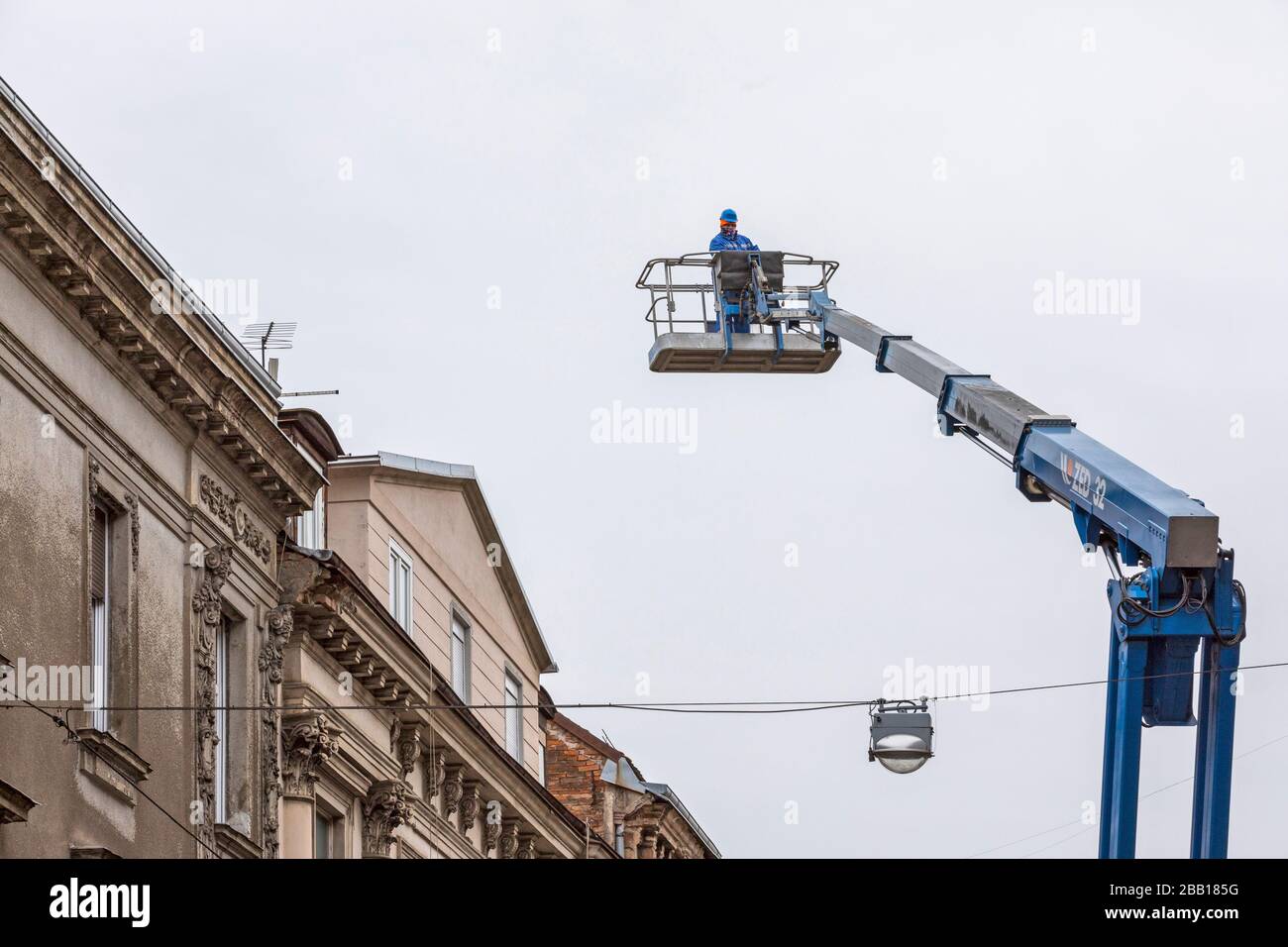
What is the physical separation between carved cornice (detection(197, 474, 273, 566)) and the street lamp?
7.17 m

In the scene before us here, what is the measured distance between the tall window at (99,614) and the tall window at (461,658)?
13.5 meters

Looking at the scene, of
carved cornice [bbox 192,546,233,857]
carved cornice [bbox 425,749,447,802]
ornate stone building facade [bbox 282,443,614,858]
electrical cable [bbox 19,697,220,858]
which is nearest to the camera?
electrical cable [bbox 19,697,220,858]

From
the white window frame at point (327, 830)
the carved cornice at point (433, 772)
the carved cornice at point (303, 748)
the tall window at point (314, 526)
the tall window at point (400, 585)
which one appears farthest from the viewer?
the carved cornice at point (433, 772)

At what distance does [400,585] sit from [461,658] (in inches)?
134

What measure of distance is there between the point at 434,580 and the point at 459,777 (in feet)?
9.13

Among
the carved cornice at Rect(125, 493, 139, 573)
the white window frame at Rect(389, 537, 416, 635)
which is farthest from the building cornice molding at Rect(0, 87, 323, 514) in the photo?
the white window frame at Rect(389, 537, 416, 635)

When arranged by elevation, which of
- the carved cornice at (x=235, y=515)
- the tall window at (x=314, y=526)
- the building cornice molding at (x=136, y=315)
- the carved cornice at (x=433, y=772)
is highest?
the building cornice molding at (x=136, y=315)

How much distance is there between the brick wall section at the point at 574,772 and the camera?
154 feet

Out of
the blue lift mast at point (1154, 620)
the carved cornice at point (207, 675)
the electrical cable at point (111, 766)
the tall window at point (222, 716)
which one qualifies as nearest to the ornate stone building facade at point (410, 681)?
the tall window at point (222, 716)

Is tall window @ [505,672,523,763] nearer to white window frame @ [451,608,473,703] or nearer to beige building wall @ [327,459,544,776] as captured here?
beige building wall @ [327,459,544,776]

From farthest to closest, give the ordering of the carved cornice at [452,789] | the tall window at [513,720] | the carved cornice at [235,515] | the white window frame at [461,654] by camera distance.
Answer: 1. the tall window at [513,720]
2. the white window frame at [461,654]
3. the carved cornice at [452,789]
4. the carved cornice at [235,515]

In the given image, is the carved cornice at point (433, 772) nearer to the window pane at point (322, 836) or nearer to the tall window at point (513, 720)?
the window pane at point (322, 836)

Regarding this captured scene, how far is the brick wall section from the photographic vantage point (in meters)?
46.9
